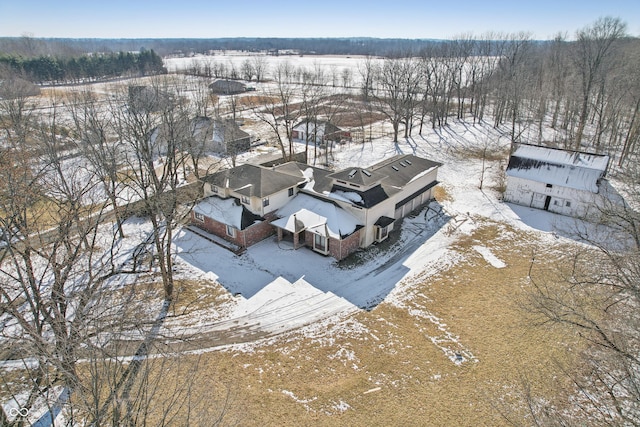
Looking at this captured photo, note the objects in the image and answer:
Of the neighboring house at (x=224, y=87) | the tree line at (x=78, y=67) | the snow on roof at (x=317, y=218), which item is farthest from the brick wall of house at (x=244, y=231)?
the tree line at (x=78, y=67)

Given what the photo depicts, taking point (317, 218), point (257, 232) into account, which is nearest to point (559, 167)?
point (317, 218)

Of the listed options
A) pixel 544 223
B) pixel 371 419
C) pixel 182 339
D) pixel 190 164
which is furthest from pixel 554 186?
pixel 190 164

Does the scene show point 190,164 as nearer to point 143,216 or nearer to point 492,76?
point 143,216

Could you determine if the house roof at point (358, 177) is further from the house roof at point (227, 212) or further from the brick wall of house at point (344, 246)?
the house roof at point (227, 212)

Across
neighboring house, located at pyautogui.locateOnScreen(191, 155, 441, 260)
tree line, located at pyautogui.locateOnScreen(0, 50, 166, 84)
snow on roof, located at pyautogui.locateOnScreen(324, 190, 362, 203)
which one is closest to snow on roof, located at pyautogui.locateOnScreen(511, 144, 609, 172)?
neighboring house, located at pyautogui.locateOnScreen(191, 155, 441, 260)

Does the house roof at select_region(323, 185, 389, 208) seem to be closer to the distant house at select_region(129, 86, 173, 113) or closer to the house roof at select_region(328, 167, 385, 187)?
the house roof at select_region(328, 167, 385, 187)
